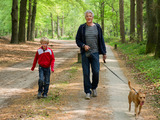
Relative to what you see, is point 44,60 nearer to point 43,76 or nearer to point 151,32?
point 43,76

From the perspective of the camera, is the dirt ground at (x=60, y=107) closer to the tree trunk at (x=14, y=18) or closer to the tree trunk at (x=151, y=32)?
the tree trunk at (x=151, y=32)

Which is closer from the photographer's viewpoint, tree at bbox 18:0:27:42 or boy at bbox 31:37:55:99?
boy at bbox 31:37:55:99

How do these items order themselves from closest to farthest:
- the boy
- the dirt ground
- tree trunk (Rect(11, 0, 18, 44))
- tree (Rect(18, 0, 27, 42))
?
the dirt ground
the boy
tree trunk (Rect(11, 0, 18, 44))
tree (Rect(18, 0, 27, 42))

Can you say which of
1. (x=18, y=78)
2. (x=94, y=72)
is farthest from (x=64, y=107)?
(x=18, y=78)

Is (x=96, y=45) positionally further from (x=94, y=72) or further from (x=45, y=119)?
(x=45, y=119)

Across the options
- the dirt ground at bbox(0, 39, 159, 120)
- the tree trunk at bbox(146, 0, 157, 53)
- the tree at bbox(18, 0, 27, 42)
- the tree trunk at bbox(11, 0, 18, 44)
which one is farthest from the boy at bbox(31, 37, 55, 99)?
the tree at bbox(18, 0, 27, 42)

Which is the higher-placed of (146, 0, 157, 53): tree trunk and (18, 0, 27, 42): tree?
(18, 0, 27, 42): tree

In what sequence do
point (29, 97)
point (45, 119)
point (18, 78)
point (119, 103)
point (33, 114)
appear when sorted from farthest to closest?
point (18, 78) < point (29, 97) < point (119, 103) < point (33, 114) < point (45, 119)

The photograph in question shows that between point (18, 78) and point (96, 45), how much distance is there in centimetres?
448

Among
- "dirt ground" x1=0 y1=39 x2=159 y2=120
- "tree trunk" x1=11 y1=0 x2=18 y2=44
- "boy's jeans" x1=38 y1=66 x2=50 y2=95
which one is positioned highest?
"tree trunk" x1=11 y1=0 x2=18 y2=44

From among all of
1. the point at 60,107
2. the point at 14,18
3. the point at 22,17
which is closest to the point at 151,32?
the point at 60,107

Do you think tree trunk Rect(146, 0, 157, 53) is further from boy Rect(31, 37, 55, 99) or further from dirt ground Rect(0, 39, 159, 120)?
boy Rect(31, 37, 55, 99)

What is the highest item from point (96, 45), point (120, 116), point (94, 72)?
point (96, 45)

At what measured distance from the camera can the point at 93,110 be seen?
4863 millimetres
